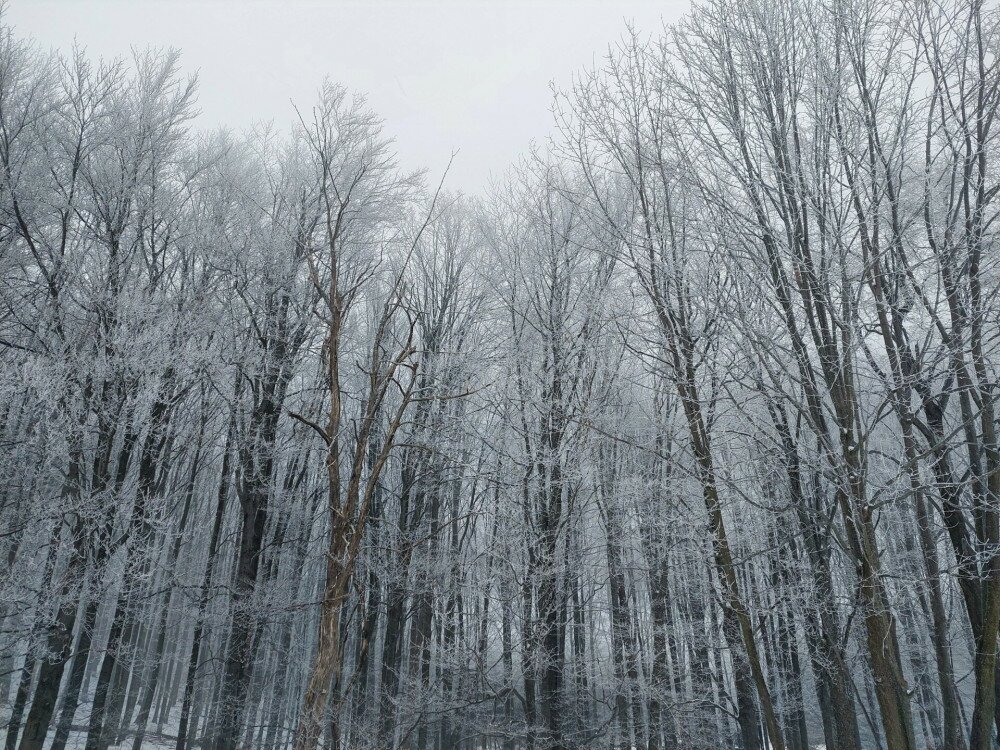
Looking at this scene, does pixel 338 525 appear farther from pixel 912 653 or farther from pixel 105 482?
pixel 912 653

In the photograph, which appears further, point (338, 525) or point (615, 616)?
point (615, 616)

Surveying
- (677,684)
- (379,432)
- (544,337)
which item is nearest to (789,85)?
(544,337)

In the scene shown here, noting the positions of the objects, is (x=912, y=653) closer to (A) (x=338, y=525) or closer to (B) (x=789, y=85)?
(B) (x=789, y=85)

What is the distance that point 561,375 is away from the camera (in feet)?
32.9

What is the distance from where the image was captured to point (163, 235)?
11148mm

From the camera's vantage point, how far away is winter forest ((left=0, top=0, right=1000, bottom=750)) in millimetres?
4441

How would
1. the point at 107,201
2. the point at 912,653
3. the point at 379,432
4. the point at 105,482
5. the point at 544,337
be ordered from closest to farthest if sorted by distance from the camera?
the point at 105,482, the point at 107,201, the point at 544,337, the point at 379,432, the point at 912,653

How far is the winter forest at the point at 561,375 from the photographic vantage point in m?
4.44

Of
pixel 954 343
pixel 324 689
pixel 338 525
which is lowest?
pixel 324 689

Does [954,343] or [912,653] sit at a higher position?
[954,343]

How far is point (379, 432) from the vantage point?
41.9 ft

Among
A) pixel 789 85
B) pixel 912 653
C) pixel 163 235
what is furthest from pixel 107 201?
pixel 912 653

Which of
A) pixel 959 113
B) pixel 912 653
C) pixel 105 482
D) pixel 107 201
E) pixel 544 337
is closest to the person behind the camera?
pixel 959 113

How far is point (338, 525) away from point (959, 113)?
20.4 ft
